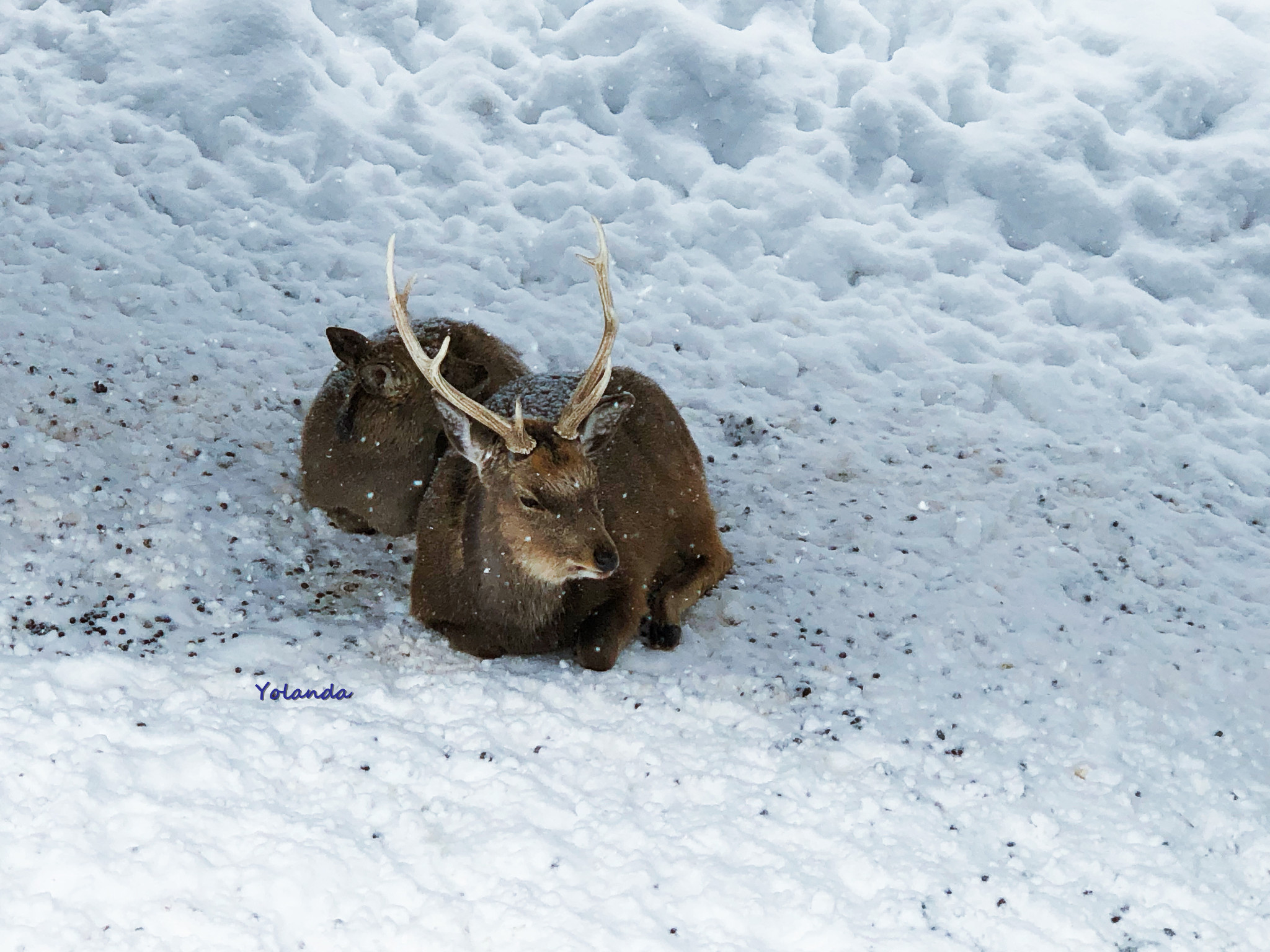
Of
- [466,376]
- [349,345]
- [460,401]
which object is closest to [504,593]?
[460,401]

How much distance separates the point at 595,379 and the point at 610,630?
3.39 ft

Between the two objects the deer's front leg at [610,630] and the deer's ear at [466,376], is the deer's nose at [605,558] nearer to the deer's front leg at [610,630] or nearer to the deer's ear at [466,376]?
the deer's front leg at [610,630]

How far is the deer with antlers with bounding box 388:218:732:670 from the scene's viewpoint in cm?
460

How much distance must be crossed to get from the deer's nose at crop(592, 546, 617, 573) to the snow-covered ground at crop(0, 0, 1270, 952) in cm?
50

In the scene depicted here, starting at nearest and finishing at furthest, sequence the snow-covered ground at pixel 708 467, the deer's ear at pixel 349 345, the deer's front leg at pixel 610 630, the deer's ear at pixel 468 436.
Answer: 1. the snow-covered ground at pixel 708 467
2. the deer's ear at pixel 468 436
3. the deer's front leg at pixel 610 630
4. the deer's ear at pixel 349 345

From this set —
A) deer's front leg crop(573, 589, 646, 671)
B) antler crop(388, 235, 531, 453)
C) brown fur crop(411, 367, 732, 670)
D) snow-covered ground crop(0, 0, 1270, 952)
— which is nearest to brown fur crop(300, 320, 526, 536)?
snow-covered ground crop(0, 0, 1270, 952)

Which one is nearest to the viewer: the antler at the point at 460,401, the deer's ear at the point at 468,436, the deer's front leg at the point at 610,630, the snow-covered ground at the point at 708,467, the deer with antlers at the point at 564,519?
the snow-covered ground at the point at 708,467

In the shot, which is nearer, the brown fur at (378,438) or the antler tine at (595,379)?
the antler tine at (595,379)

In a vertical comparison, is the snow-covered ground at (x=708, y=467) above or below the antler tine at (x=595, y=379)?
below

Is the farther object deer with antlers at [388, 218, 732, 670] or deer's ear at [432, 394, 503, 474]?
deer's ear at [432, 394, 503, 474]

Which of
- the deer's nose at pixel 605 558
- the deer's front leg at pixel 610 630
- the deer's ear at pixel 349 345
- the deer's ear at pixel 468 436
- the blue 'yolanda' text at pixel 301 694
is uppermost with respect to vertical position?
the deer's ear at pixel 468 436

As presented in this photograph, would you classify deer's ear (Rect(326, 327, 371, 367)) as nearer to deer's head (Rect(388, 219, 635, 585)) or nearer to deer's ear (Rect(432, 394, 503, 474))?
deer's head (Rect(388, 219, 635, 585))

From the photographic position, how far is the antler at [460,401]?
14.6 ft

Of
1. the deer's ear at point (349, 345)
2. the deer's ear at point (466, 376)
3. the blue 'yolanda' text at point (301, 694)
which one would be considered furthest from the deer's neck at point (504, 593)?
the deer's ear at point (349, 345)
